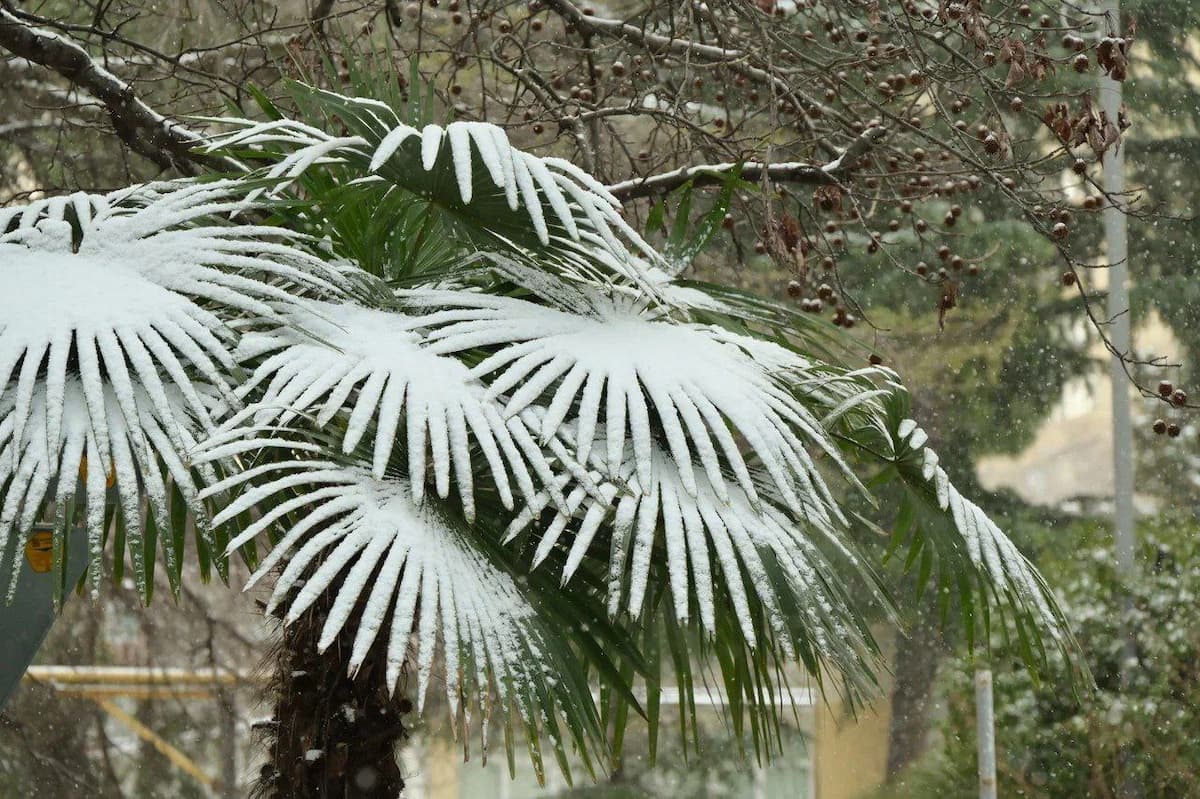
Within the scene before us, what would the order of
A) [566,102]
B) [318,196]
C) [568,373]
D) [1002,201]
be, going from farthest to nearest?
[1002,201] < [566,102] < [318,196] < [568,373]

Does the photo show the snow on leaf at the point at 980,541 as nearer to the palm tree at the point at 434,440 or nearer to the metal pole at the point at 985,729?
the palm tree at the point at 434,440

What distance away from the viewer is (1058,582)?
345 inches

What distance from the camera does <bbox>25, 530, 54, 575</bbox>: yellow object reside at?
7.12 ft

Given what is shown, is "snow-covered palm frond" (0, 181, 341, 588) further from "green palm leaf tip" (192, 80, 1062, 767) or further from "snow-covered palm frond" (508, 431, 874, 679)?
"snow-covered palm frond" (508, 431, 874, 679)

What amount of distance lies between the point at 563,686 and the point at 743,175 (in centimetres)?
236

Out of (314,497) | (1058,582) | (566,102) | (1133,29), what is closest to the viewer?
(314,497)

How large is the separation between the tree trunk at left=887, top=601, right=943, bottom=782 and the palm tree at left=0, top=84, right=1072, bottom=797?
10307mm

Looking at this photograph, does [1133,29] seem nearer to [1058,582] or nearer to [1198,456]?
[1058,582]

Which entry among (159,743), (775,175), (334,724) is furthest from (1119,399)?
(334,724)

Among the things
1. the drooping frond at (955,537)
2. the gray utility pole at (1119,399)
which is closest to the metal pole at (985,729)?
the drooping frond at (955,537)

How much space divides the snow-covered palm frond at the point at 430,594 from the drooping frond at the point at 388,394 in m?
0.06

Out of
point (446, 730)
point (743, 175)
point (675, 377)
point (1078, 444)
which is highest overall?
point (1078, 444)

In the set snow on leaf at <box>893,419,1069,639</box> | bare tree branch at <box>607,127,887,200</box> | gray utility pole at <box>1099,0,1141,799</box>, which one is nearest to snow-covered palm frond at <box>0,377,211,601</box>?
snow on leaf at <box>893,419,1069,639</box>

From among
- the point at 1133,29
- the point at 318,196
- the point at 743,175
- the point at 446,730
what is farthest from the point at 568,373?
the point at 446,730
